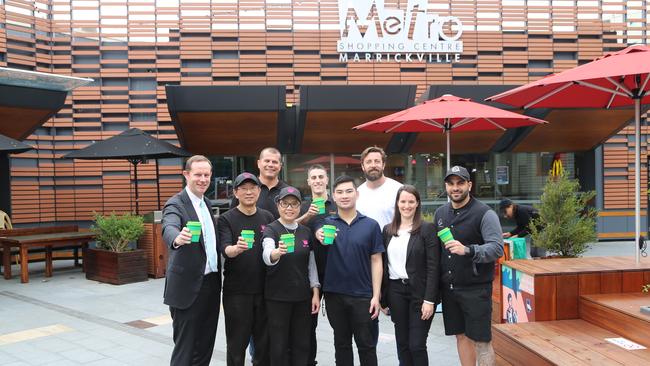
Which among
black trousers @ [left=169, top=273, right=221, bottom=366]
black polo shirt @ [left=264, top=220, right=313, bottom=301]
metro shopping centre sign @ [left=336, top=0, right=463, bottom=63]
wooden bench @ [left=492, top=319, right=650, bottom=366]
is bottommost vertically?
wooden bench @ [left=492, top=319, right=650, bottom=366]

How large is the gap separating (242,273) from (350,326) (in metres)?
0.85

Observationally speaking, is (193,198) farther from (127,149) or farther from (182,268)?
(127,149)

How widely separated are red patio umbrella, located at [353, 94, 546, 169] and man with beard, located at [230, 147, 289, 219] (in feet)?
7.89

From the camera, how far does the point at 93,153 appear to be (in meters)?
9.00

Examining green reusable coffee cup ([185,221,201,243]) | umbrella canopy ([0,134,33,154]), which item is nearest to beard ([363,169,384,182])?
green reusable coffee cup ([185,221,201,243])

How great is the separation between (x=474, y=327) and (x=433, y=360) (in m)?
1.32

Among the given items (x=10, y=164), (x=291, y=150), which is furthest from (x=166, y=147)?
(x=10, y=164)

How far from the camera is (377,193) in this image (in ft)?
14.1

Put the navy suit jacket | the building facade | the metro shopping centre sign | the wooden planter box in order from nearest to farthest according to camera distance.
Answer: the navy suit jacket, the wooden planter box, the building facade, the metro shopping centre sign

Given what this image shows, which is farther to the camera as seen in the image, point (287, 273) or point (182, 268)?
point (287, 273)

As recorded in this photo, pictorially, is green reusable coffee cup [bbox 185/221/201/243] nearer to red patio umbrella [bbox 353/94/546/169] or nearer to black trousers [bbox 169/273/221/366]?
black trousers [bbox 169/273/221/366]

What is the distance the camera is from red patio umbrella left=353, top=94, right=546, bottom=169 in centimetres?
610

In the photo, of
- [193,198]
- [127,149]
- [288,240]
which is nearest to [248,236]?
[288,240]

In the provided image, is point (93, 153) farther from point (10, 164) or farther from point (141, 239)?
point (10, 164)
